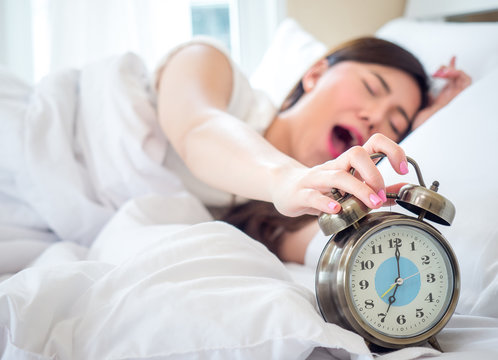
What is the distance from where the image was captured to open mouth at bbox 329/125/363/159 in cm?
148

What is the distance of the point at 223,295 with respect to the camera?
2.06 feet

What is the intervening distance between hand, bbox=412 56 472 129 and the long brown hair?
45mm

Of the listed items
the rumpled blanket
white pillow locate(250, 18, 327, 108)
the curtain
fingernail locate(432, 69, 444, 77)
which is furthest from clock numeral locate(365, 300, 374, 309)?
the curtain

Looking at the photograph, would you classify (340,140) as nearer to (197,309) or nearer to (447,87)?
(447,87)

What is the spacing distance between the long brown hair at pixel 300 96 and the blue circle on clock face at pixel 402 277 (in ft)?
2.09

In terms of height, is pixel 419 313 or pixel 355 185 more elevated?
pixel 355 185

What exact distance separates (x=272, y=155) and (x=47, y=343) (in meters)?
0.48

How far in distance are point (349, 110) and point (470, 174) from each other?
631 mm

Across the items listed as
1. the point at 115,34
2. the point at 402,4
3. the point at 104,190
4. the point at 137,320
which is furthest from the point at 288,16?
the point at 137,320

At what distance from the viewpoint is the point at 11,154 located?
127 centimetres

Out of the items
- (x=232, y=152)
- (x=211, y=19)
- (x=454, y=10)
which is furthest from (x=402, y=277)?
(x=211, y=19)

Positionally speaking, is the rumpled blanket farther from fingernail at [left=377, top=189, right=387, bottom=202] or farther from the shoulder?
fingernail at [left=377, top=189, right=387, bottom=202]

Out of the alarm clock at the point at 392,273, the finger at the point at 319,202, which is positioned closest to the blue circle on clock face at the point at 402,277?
the alarm clock at the point at 392,273

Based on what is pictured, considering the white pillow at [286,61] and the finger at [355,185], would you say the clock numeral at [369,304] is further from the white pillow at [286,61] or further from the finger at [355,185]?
the white pillow at [286,61]
